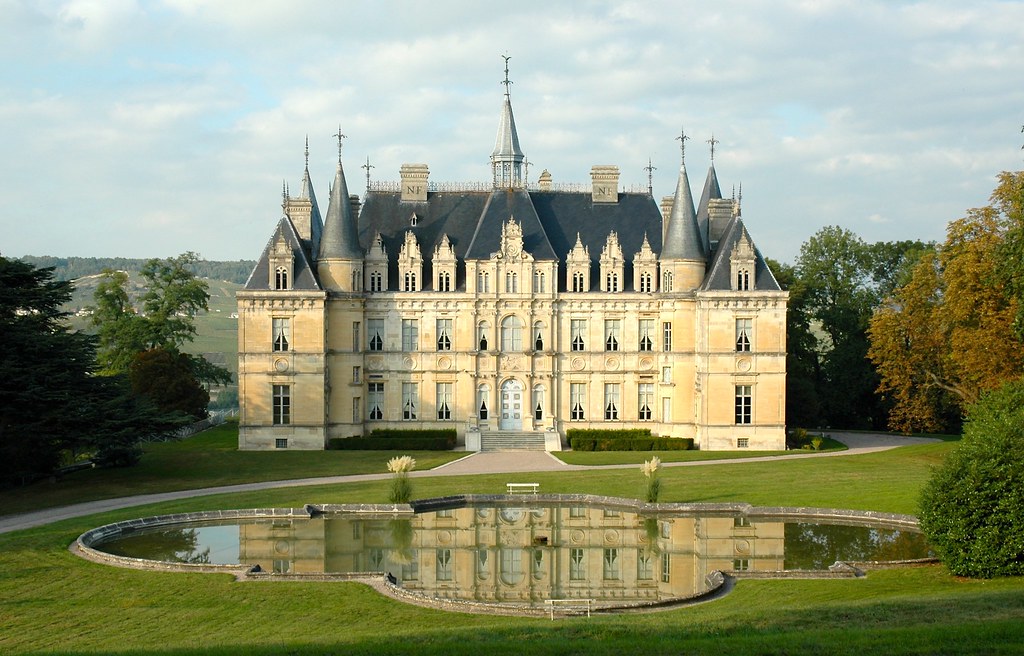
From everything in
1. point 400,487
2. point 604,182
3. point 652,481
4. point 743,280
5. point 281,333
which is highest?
point 604,182

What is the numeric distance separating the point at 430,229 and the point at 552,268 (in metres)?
7.35

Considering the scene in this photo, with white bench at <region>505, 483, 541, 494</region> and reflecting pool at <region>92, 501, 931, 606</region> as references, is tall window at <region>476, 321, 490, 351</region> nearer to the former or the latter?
white bench at <region>505, 483, 541, 494</region>

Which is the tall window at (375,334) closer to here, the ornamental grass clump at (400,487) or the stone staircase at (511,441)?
the stone staircase at (511,441)

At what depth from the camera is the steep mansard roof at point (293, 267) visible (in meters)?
56.6

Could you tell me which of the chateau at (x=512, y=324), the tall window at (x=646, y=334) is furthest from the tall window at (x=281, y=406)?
the tall window at (x=646, y=334)

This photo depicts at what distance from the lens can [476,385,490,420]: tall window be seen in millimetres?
58688

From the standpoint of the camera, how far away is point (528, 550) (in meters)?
30.0

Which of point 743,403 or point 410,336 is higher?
point 410,336

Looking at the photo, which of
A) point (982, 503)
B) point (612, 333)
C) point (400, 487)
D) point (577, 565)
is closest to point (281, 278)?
point (612, 333)

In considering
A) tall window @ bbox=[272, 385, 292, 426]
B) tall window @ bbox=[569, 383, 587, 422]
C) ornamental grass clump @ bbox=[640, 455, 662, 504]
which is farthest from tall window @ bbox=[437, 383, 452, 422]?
ornamental grass clump @ bbox=[640, 455, 662, 504]

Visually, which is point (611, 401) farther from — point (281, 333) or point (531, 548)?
point (531, 548)

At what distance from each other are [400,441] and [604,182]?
1868 cm

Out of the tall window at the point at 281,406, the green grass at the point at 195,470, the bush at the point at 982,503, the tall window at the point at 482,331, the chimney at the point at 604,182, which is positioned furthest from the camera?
the chimney at the point at 604,182

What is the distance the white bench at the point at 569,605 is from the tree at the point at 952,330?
85.7 feet
